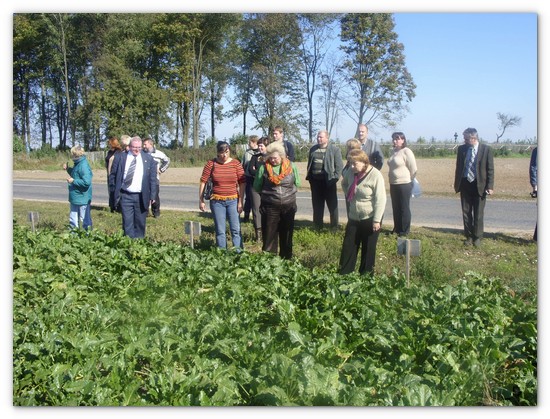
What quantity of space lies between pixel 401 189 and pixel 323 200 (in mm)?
775

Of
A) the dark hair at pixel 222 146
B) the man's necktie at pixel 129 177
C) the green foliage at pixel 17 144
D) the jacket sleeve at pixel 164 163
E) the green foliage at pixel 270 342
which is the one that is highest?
the dark hair at pixel 222 146

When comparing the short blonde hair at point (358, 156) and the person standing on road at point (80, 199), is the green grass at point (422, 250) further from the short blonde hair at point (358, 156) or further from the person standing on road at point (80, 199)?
the short blonde hair at point (358, 156)

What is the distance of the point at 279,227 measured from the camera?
684 cm

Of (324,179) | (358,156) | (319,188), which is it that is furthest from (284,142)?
(319,188)

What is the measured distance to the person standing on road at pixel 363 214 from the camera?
5.74 metres

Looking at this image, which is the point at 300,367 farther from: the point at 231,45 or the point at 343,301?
the point at 231,45

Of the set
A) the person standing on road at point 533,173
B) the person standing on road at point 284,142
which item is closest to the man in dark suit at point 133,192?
the person standing on road at point 284,142

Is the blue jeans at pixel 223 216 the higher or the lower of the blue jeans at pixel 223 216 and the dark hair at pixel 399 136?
the lower

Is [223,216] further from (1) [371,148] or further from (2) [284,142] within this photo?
(1) [371,148]

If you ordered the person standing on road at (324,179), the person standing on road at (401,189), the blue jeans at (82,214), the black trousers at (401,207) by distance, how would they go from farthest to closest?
the blue jeans at (82,214), the black trousers at (401,207), the person standing on road at (401,189), the person standing on road at (324,179)

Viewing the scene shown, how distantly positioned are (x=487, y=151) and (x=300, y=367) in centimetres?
252

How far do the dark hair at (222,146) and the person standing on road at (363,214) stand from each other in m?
1.11

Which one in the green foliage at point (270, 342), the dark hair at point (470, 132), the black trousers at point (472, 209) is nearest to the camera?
the green foliage at point (270, 342)

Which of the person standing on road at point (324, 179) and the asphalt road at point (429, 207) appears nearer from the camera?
the asphalt road at point (429, 207)
